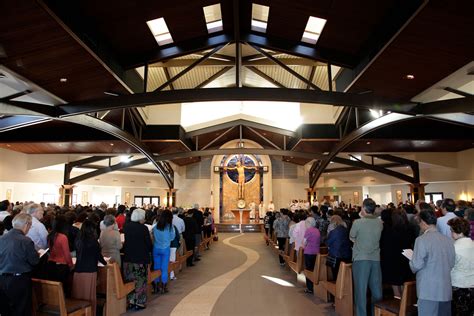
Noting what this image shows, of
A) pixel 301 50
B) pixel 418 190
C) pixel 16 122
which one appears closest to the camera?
pixel 301 50

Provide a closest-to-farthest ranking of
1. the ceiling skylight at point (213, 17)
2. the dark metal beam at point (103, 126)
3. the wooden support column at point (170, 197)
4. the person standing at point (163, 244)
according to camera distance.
Result: the person standing at point (163, 244), the ceiling skylight at point (213, 17), the dark metal beam at point (103, 126), the wooden support column at point (170, 197)

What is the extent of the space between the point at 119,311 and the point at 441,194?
19639mm

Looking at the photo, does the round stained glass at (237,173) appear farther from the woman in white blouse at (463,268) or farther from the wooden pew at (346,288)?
the woman in white blouse at (463,268)

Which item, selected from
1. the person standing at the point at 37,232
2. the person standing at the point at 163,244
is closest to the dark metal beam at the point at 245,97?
the person standing at the point at 163,244

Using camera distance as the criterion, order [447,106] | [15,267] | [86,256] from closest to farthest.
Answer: [15,267], [86,256], [447,106]

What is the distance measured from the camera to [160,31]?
24.5ft

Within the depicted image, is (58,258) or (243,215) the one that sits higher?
(58,258)

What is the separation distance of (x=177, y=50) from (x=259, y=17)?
2021 mm

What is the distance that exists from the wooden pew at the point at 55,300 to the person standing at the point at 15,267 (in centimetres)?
27

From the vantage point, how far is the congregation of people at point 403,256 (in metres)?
3.22

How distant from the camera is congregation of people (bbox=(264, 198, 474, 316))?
322cm

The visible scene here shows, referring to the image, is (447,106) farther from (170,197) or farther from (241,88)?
(170,197)

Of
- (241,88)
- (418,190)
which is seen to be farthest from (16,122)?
(418,190)

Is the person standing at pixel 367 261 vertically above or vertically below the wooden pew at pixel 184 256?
above
